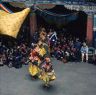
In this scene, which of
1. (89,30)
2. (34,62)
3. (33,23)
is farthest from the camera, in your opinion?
(33,23)

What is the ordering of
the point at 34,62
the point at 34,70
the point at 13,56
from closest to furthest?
the point at 34,62
the point at 34,70
the point at 13,56

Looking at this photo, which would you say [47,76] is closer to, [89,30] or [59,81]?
[59,81]

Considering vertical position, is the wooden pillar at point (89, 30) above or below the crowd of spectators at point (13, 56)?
above

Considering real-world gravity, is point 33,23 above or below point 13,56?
above

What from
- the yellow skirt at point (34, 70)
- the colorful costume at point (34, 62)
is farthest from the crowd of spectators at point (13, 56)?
the colorful costume at point (34, 62)

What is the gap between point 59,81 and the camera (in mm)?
20266

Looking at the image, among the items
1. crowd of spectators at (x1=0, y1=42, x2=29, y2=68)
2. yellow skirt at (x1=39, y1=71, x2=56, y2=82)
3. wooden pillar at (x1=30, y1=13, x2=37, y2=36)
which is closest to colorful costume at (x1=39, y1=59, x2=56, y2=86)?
yellow skirt at (x1=39, y1=71, x2=56, y2=82)

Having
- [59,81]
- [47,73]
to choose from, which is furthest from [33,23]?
[47,73]

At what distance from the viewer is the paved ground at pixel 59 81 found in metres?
18.9

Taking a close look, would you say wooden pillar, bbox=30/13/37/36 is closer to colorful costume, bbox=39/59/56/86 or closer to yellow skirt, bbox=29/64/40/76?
yellow skirt, bbox=29/64/40/76

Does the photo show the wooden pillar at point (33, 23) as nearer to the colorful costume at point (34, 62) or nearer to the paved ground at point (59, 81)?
the paved ground at point (59, 81)

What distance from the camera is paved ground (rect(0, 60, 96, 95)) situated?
18906 millimetres

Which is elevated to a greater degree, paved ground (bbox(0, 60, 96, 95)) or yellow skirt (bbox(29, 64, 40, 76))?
yellow skirt (bbox(29, 64, 40, 76))

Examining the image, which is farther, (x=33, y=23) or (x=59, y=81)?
(x=33, y=23)
